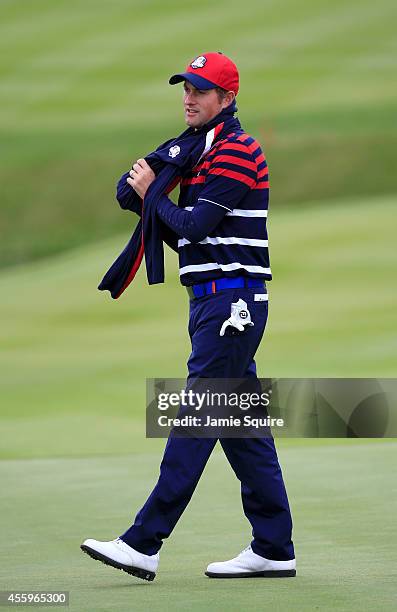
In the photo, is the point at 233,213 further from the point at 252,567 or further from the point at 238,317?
the point at 252,567

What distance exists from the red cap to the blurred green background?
1706mm

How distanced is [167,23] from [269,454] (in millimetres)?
21846

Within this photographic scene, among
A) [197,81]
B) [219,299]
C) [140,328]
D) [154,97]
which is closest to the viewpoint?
[219,299]

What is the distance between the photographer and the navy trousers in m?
4.73

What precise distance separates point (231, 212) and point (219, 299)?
297 mm

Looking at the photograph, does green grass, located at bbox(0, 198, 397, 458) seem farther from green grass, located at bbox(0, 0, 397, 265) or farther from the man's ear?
the man's ear

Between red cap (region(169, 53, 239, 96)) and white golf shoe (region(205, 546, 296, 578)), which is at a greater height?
red cap (region(169, 53, 239, 96))

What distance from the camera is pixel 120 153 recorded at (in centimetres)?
2147

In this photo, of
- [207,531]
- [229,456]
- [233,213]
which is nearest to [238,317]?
[233,213]

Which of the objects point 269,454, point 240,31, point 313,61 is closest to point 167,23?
point 240,31

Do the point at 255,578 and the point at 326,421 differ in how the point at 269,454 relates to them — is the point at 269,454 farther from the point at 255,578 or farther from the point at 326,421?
the point at 326,421

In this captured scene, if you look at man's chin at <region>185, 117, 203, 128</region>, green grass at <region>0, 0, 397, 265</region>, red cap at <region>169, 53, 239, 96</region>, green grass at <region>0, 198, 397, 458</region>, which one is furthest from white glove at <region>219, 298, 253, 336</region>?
green grass at <region>0, 0, 397, 265</region>

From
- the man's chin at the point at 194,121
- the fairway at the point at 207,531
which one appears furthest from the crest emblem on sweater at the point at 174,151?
the fairway at the point at 207,531

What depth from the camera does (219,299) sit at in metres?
4.77
